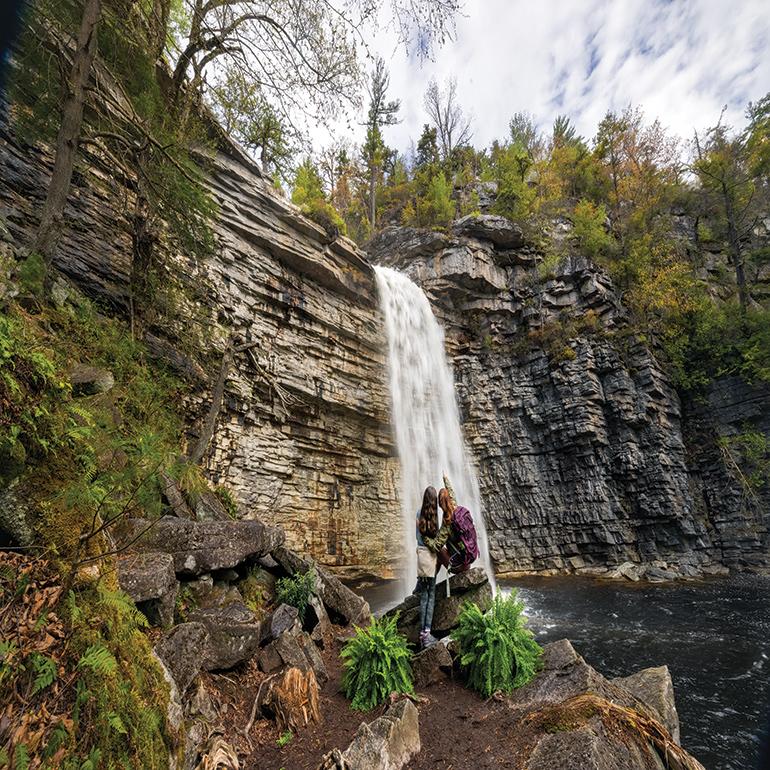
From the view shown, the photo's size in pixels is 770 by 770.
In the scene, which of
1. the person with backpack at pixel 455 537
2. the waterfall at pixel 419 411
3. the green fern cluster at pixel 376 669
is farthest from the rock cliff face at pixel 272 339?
the green fern cluster at pixel 376 669

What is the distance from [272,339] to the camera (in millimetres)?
13297

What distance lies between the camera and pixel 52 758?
168 centimetres

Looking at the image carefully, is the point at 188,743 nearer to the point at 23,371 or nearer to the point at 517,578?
the point at 23,371

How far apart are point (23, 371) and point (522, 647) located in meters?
5.31

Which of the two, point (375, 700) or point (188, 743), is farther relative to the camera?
point (375, 700)

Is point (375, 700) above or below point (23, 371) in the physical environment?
below

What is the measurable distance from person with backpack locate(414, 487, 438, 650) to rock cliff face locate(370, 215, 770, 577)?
14.2 m

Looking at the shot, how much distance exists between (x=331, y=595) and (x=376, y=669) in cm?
285

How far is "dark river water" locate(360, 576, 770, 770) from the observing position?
5.60m

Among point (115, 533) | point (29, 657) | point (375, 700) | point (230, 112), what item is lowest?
point (375, 700)

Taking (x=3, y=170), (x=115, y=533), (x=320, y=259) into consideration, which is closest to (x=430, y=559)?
(x=115, y=533)

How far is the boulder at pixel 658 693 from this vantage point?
411 cm

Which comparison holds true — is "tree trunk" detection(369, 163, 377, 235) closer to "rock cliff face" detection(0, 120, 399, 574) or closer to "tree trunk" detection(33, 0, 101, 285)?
"rock cliff face" detection(0, 120, 399, 574)

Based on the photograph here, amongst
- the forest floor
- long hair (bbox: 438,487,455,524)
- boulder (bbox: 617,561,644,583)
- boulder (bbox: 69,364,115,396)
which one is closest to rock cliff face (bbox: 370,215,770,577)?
boulder (bbox: 617,561,644,583)
